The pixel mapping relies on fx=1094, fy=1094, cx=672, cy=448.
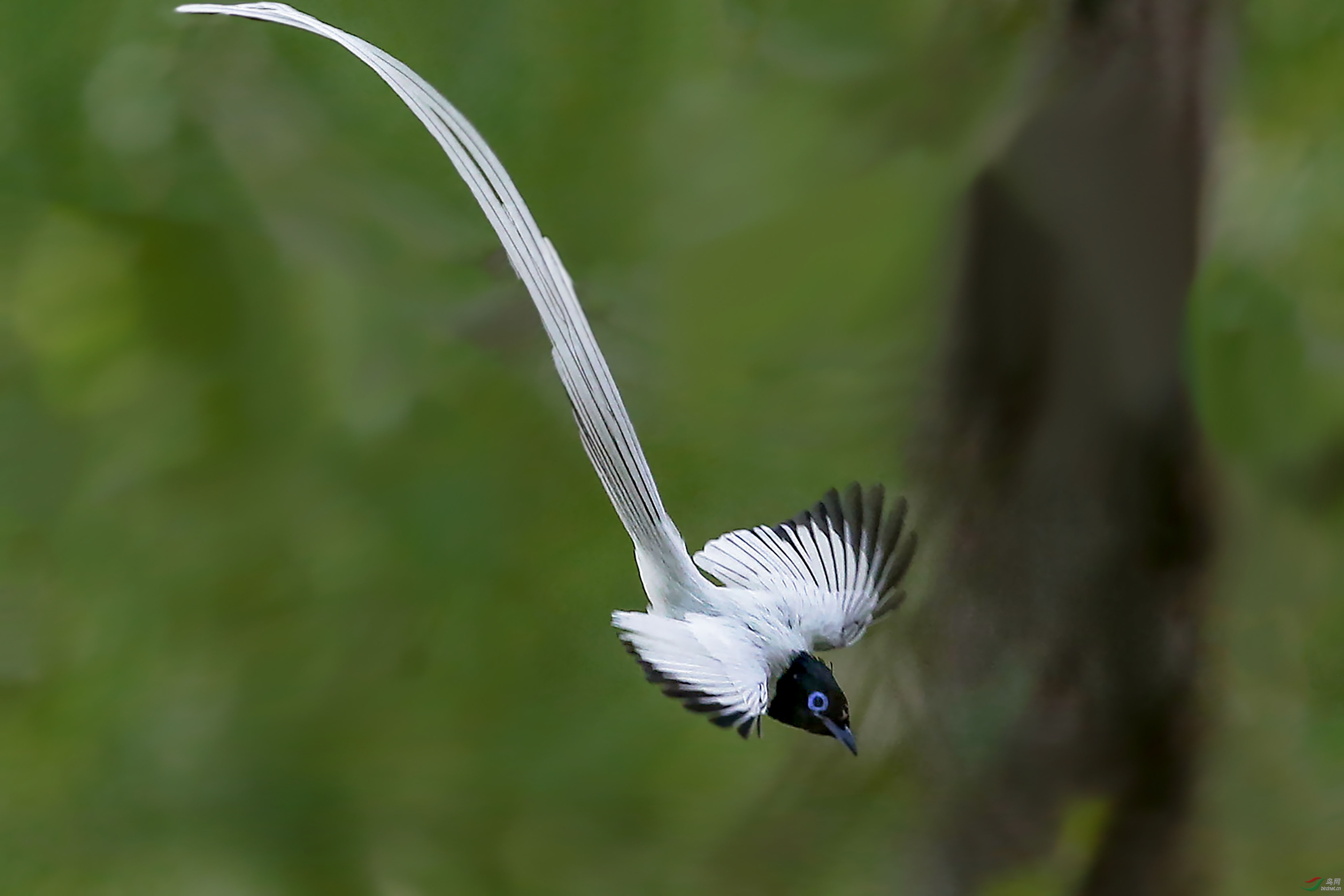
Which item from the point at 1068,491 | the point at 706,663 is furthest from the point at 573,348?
the point at 1068,491

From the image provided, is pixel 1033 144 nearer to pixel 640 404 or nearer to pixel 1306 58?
pixel 1306 58

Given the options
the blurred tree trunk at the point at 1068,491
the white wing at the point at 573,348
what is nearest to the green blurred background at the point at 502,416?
the blurred tree trunk at the point at 1068,491

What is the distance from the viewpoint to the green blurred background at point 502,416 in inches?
24.8

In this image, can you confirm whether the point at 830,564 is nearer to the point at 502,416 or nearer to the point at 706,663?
the point at 706,663

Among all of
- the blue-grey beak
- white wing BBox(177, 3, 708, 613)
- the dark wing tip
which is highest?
white wing BBox(177, 3, 708, 613)

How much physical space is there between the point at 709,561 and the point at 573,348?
153 mm

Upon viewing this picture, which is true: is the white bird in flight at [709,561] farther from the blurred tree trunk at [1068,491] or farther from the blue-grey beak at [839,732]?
the blurred tree trunk at [1068,491]

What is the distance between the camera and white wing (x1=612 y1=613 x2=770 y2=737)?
0.41 metres

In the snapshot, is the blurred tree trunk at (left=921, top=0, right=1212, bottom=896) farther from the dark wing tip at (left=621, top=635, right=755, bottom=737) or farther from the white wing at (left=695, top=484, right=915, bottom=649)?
the dark wing tip at (left=621, top=635, right=755, bottom=737)

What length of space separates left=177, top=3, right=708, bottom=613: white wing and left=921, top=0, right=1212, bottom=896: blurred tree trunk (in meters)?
0.24

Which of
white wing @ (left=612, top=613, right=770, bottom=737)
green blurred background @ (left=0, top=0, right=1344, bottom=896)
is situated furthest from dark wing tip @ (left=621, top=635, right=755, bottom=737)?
green blurred background @ (left=0, top=0, right=1344, bottom=896)

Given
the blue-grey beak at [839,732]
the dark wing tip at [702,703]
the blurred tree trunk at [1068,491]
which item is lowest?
the dark wing tip at [702,703]

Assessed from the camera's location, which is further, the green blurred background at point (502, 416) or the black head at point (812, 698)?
the green blurred background at point (502, 416)

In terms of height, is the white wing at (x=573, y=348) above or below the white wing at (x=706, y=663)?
above
